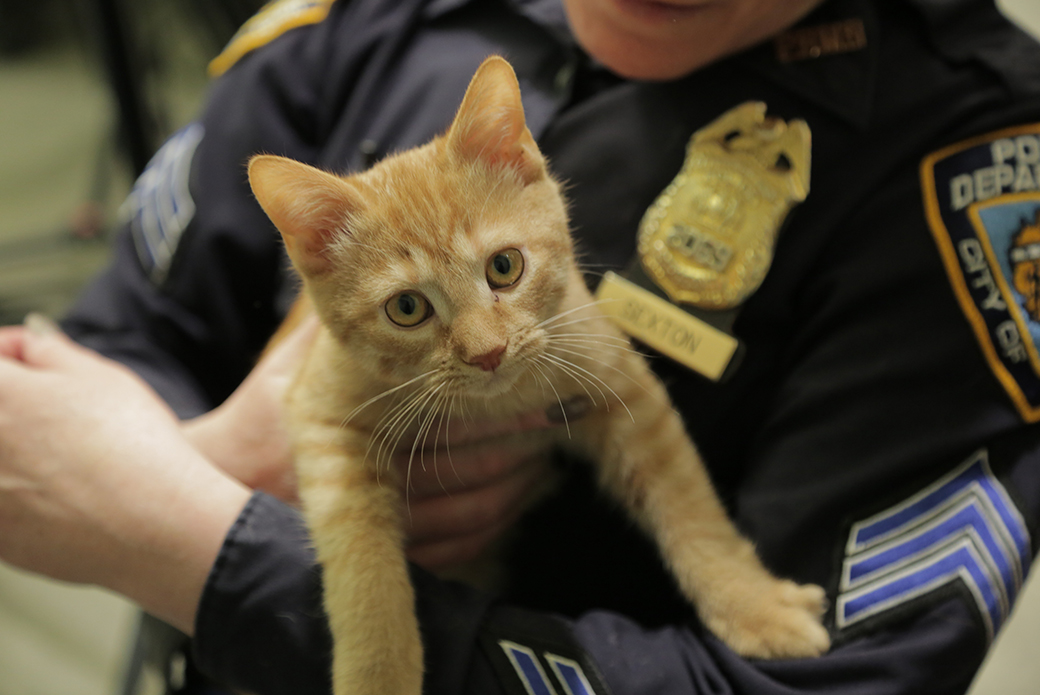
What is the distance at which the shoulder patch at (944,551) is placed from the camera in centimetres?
77

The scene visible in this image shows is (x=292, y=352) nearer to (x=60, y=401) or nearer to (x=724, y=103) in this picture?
(x=60, y=401)

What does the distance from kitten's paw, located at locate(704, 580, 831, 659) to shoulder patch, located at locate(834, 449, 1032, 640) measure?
37 millimetres

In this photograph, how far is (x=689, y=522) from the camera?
38.9 inches

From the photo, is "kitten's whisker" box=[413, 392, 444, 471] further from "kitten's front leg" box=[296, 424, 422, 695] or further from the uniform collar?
the uniform collar

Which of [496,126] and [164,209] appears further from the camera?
[164,209]

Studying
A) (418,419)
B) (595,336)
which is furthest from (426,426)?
(595,336)

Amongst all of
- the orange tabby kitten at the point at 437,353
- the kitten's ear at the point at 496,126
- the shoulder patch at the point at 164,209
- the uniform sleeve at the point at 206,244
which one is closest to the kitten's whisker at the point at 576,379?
the orange tabby kitten at the point at 437,353

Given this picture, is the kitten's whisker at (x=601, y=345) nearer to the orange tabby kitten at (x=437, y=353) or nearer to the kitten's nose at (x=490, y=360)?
the orange tabby kitten at (x=437, y=353)

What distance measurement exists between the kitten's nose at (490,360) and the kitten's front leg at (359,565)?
296 millimetres

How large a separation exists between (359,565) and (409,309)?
1.13 ft

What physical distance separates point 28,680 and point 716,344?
4.24ft

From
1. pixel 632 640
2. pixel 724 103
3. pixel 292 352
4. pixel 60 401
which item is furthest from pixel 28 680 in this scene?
pixel 724 103

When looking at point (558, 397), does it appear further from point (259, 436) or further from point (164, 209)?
point (164, 209)

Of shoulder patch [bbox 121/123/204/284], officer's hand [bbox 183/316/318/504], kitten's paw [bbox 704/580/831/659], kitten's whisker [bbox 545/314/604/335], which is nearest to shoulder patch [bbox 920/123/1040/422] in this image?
kitten's paw [bbox 704/580/831/659]
